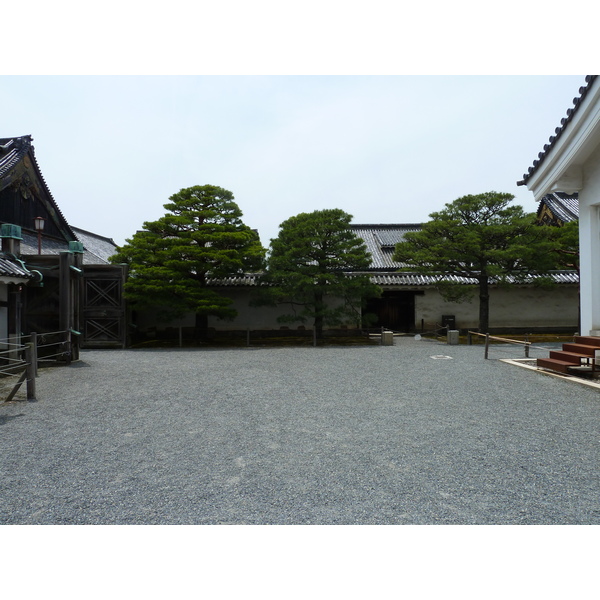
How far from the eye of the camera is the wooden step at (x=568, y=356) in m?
7.44

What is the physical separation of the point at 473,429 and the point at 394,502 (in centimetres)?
216

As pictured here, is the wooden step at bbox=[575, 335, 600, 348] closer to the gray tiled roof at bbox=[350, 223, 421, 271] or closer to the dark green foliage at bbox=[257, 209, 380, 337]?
the dark green foliage at bbox=[257, 209, 380, 337]

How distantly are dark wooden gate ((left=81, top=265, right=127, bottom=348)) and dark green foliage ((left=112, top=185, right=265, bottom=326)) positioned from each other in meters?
0.50

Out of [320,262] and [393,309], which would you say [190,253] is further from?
[393,309]

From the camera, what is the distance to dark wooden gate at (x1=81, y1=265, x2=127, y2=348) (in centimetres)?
1375

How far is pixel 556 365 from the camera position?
25.7 feet

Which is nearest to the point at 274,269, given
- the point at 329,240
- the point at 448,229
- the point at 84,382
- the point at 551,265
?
the point at 329,240

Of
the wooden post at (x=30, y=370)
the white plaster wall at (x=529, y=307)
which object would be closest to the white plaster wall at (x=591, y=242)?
the wooden post at (x=30, y=370)

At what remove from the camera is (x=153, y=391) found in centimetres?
685

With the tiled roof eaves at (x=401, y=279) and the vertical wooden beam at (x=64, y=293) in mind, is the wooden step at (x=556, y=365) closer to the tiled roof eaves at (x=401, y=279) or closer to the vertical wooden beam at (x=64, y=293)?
the tiled roof eaves at (x=401, y=279)

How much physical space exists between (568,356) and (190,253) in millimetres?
11034

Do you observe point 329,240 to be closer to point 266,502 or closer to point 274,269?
point 274,269

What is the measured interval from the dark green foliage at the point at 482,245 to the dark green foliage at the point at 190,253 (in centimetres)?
644

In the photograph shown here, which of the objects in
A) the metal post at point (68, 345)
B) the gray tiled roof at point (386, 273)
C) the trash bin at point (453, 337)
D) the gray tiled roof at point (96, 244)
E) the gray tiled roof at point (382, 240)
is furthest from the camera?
the gray tiled roof at point (382, 240)
